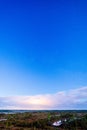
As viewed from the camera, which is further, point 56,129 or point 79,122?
point 79,122

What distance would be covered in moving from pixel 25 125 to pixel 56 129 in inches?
323

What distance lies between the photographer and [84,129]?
133 feet

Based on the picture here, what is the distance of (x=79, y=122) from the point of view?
44.6 m

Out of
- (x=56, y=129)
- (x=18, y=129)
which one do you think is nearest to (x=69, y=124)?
(x=56, y=129)

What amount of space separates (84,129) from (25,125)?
11026 millimetres

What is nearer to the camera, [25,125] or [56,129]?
[56,129]

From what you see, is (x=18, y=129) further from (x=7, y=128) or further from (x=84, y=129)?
(x=84, y=129)

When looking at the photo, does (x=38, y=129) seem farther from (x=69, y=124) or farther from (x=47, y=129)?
(x=69, y=124)

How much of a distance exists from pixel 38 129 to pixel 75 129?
5.87 metres

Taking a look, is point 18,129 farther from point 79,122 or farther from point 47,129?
point 79,122

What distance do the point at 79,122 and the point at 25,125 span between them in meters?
9.68

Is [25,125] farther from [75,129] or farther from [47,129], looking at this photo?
[75,129]

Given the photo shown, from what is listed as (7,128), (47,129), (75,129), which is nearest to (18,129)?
(7,128)

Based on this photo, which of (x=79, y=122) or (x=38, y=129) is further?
(x=79, y=122)
